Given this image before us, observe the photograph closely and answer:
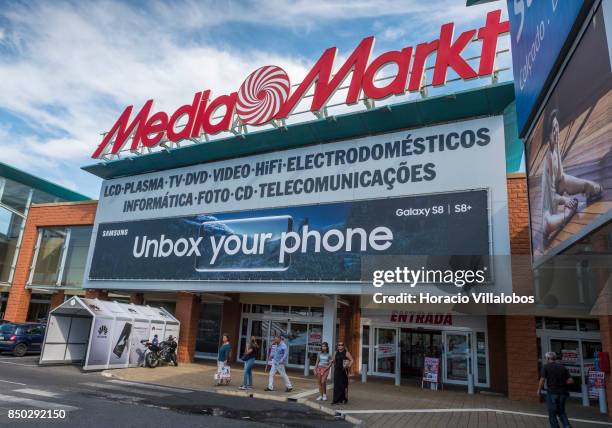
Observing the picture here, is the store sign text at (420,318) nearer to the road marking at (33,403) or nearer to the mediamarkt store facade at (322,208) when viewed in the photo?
the mediamarkt store facade at (322,208)

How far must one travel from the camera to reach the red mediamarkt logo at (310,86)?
1620 cm

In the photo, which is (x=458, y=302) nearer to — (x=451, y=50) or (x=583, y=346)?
(x=583, y=346)

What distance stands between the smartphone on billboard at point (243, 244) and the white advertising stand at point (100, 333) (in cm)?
318

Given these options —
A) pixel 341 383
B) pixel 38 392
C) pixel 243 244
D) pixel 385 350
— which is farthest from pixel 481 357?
pixel 38 392

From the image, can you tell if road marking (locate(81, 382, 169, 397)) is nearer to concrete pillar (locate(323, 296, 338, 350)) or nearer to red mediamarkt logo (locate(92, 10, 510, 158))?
concrete pillar (locate(323, 296, 338, 350))

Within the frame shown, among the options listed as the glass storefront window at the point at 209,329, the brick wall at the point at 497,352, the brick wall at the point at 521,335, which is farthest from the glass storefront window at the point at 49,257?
the brick wall at the point at 521,335

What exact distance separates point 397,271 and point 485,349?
16.9 feet

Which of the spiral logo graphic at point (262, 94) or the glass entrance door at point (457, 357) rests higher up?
the spiral logo graphic at point (262, 94)

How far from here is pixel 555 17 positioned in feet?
24.3

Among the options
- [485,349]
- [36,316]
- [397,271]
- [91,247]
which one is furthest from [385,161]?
[36,316]

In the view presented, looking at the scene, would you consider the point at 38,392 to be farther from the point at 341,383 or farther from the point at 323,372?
the point at 341,383

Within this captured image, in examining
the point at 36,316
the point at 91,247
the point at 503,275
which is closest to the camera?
the point at 503,275

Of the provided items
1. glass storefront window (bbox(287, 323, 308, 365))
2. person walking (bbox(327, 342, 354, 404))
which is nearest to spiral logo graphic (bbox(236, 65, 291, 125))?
glass storefront window (bbox(287, 323, 308, 365))

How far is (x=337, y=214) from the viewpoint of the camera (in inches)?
679
